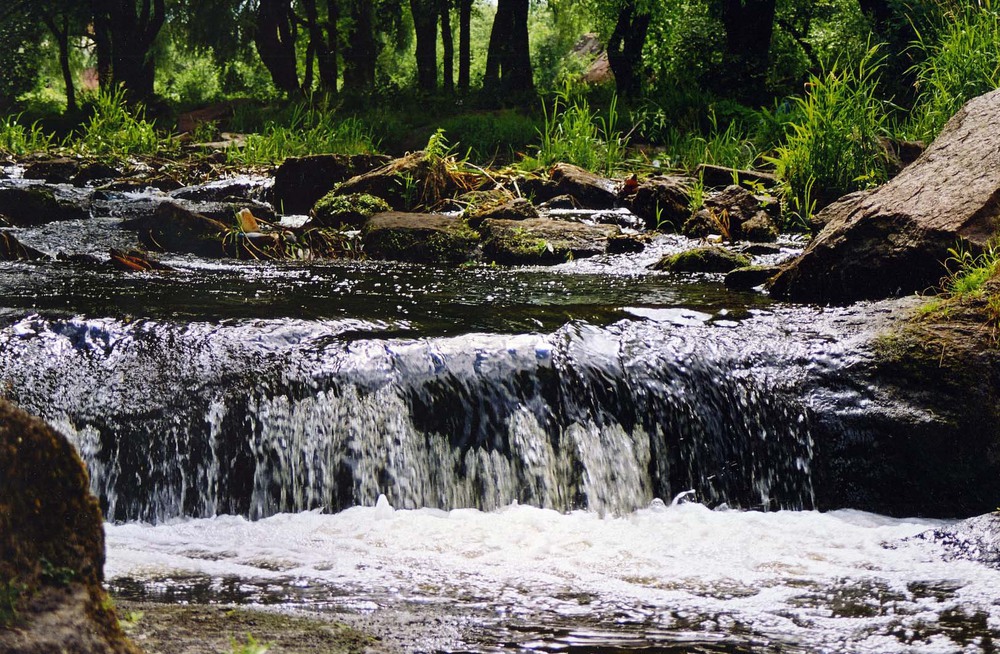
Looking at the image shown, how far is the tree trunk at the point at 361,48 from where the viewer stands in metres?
23.3

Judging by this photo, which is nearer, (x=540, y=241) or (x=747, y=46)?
(x=540, y=241)

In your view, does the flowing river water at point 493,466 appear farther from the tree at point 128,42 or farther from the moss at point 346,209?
the tree at point 128,42

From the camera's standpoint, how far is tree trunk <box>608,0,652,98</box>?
1769 centimetres

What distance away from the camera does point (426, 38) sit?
22234mm

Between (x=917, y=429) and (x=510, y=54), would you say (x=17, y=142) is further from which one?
(x=917, y=429)

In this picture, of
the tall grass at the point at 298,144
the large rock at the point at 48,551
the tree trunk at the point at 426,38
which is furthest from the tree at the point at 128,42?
the large rock at the point at 48,551

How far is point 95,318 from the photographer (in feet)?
17.0

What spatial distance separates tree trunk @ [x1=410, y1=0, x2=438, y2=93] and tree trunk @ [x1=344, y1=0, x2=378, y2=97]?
1425mm

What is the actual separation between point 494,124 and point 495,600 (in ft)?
43.3

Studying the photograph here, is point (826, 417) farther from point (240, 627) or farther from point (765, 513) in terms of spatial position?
point (240, 627)

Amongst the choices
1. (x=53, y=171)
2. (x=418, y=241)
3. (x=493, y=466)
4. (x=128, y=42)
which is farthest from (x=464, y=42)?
(x=493, y=466)

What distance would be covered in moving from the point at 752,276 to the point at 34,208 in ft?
21.4

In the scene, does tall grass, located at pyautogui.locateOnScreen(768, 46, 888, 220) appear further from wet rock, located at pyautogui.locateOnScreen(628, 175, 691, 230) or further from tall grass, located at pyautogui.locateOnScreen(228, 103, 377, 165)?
tall grass, located at pyautogui.locateOnScreen(228, 103, 377, 165)

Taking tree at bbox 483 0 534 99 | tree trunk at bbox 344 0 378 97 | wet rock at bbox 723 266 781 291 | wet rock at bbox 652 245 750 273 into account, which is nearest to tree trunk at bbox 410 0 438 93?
tree trunk at bbox 344 0 378 97
